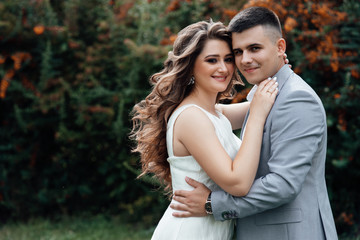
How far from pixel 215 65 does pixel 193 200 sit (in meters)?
0.95

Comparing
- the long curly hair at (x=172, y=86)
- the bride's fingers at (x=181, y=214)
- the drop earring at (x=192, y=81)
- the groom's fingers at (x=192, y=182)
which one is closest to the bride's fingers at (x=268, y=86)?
the long curly hair at (x=172, y=86)

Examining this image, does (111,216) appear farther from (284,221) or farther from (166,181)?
(284,221)

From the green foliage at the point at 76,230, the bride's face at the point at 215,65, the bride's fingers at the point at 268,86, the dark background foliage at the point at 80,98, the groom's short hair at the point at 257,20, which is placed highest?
the groom's short hair at the point at 257,20

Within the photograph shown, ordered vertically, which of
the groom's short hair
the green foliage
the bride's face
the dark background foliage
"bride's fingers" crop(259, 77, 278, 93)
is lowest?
the green foliage

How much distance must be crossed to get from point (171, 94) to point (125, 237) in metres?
3.71

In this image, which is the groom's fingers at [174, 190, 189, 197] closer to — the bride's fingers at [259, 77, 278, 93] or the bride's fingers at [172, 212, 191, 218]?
the bride's fingers at [172, 212, 191, 218]

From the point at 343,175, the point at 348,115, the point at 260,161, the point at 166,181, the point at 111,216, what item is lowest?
the point at 111,216

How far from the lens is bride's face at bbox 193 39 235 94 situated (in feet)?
9.70

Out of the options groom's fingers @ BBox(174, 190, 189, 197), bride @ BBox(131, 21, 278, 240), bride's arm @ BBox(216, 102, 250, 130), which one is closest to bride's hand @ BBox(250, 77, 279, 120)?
bride @ BBox(131, 21, 278, 240)

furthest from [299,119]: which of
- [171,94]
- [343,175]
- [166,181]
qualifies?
[343,175]

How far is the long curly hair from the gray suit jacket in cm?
69

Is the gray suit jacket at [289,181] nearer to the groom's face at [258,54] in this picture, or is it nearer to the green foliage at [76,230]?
the groom's face at [258,54]

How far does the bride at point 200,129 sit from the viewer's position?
2.60 meters

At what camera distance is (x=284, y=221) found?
8.29ft
